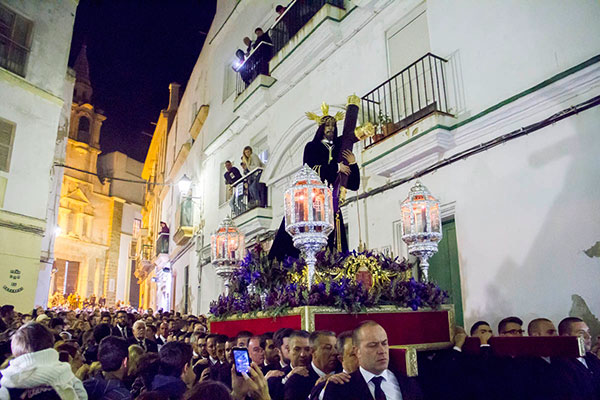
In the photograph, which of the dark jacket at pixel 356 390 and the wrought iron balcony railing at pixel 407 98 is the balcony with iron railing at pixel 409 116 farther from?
the dark jacket at pixel 356 390

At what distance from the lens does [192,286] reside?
1712 centimetres

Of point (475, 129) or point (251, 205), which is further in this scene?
point (251, 205)

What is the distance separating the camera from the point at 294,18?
11.8 metres

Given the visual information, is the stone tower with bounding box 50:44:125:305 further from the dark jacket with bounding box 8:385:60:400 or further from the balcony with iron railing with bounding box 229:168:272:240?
the dark jacket with bounding box 8:385:60:400

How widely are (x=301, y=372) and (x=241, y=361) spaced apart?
0.81 meters

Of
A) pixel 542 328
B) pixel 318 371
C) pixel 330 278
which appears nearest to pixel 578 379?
pixel 318 371

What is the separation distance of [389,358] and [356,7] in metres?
8.33

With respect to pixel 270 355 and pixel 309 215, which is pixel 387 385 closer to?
pixel 270 355

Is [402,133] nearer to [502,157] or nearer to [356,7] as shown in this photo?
[502,157]

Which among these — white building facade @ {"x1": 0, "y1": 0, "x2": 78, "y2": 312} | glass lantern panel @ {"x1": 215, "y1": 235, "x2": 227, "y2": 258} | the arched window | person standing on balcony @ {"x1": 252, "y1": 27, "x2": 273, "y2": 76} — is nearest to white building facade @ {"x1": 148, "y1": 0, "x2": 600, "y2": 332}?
person standing on balcony @ {"x1": 252, "y1": 27, "x2": 273, "y2": 76}

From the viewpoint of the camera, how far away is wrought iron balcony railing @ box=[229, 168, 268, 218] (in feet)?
41.2

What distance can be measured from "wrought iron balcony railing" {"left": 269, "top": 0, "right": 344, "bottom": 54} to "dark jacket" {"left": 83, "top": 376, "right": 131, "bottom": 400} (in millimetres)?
9263

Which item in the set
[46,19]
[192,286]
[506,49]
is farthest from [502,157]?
[46,19]

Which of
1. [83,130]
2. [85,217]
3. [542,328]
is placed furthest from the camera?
[83,130]
